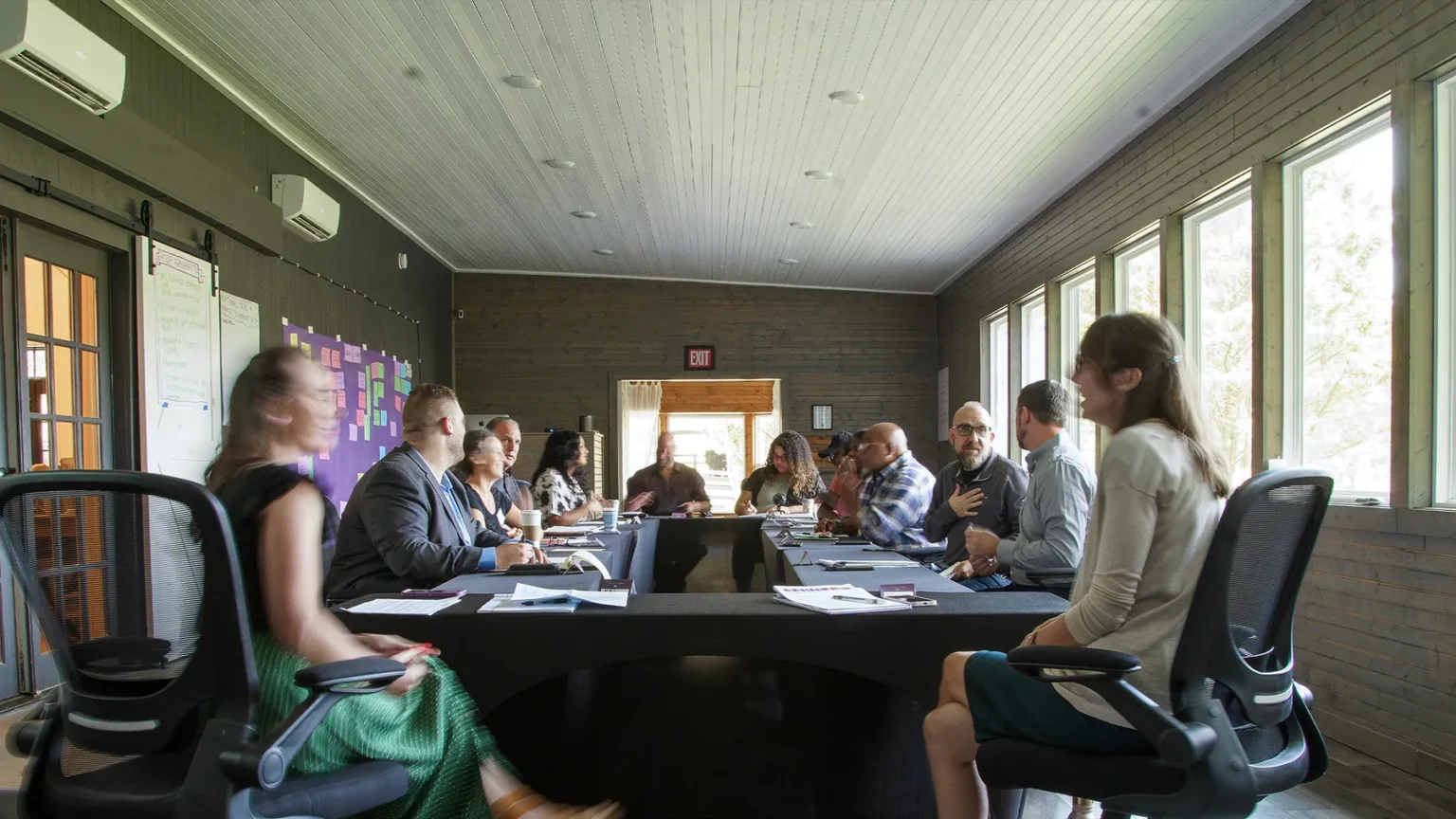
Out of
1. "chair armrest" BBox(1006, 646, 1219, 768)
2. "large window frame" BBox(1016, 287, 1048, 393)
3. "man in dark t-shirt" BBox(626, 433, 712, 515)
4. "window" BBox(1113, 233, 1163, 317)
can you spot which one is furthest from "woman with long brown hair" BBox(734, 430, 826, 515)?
"chair armrest" BBox(1006, 646, 1219, 768)

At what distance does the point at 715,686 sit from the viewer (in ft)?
8.39

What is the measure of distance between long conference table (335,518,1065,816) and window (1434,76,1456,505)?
184 centimetres

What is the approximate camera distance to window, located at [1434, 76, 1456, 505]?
3.20 m

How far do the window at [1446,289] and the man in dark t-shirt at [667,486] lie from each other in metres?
4.98

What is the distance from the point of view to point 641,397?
11.0m

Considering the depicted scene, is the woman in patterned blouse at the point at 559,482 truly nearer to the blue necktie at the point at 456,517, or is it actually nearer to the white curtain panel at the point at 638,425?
the blue necktie at the point at 456,517

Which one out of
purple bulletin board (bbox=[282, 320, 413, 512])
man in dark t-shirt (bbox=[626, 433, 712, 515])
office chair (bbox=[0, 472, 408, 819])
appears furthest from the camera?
man in dark t-shirt (bbox=[626, 433, 712, 515])

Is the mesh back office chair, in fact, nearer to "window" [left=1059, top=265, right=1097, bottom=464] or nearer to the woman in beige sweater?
the woman in beige sweater

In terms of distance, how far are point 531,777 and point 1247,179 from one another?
4145mm

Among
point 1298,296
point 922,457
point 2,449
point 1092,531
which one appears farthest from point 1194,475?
point 922,457

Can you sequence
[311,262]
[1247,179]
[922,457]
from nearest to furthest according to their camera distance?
[1247,179] → [311,262] → [922,457]

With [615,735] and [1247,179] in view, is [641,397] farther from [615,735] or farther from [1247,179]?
[615,735]

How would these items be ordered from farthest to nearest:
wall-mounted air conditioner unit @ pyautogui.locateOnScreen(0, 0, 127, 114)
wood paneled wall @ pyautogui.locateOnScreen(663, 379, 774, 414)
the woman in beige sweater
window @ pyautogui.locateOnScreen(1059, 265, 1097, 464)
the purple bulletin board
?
wood paneled wall @ pyautogui.locateOnScreen(663, 379, 774, 414), the purple bulletin board, window @ pyautogui.locateOnScreen(1059, 265, 1097, 464), wall-mounted air conditioner unit @ pyautogui.locateOnScreen(0, 0, 127, 114), the woman in beige sweater

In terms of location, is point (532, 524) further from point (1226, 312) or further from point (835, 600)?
point (1226, 312)
